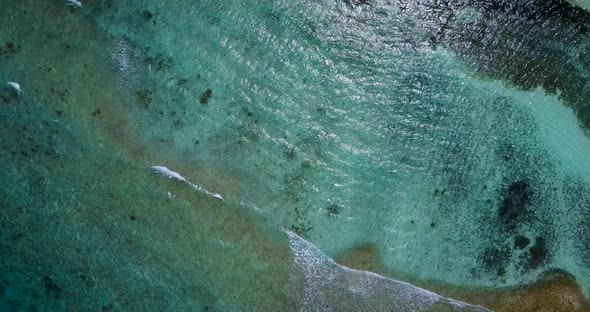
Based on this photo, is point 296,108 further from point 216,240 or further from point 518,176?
point 518,176

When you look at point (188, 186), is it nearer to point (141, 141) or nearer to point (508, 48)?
point (141, 141)

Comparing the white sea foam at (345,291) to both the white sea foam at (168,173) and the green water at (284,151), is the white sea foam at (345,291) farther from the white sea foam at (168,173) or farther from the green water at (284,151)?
the white sea foam at (168,173)

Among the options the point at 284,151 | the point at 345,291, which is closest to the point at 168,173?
the point at 284,151

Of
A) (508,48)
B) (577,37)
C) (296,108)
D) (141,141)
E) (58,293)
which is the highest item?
(577,37)

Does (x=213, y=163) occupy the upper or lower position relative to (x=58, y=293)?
upper

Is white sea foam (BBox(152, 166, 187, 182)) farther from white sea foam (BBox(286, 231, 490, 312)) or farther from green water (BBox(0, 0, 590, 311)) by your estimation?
white sea foam (BBox(286, 231, 490, 312))

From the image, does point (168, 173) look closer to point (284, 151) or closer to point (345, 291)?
point (284, 151)

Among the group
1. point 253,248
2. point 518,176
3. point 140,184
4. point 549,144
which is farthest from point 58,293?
point 549,144
